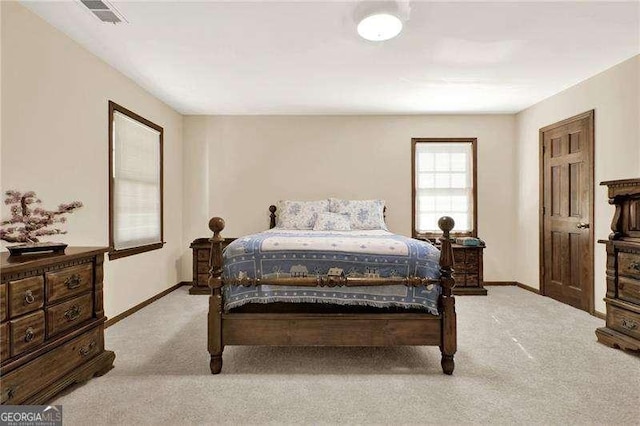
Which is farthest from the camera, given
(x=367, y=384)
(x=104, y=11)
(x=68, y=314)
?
(x=104, y=11)

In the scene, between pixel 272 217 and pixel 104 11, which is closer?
pixel 104 11

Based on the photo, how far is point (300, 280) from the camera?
2.18m

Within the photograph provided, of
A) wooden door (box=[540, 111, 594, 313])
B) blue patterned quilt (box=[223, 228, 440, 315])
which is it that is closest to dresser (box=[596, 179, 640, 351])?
wooden door (box=[540, 111, 594, 313])

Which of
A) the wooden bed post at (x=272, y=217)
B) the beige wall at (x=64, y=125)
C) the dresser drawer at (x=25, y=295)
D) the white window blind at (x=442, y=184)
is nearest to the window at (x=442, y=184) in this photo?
the white window blind at (x=442, y=184)

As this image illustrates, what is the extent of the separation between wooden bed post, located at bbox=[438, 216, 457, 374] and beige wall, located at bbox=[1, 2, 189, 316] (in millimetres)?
2977

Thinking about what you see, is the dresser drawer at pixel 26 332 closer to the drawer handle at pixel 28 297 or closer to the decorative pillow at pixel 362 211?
the drawer handle at pixel 28 297

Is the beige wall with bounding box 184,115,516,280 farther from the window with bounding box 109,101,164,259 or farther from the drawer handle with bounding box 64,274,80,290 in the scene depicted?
the drawer handle with bounding box 64,274,80,290

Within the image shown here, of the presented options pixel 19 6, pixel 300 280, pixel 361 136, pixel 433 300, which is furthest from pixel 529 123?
pixel 19 6

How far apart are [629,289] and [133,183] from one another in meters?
4.86

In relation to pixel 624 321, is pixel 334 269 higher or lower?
higher

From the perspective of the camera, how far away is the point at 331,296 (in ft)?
7.27

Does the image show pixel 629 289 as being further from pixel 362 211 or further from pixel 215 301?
pixel 215 301

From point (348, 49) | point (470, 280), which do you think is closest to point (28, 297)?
point (348, 49)

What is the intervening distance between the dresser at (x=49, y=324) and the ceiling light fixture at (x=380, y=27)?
2451 mm
